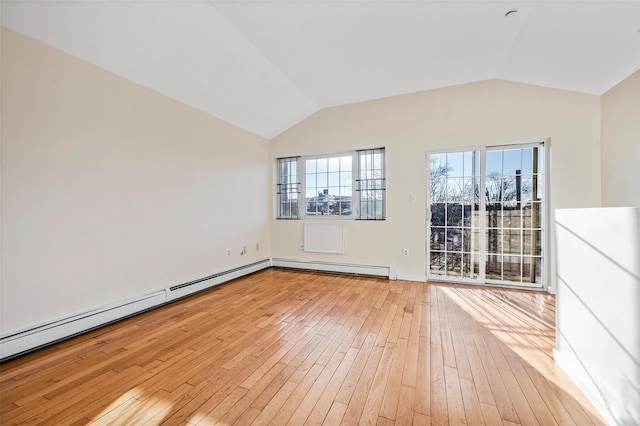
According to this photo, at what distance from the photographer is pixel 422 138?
3.94 m

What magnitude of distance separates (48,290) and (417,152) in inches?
175

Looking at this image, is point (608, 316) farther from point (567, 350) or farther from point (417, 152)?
point (417, 152)

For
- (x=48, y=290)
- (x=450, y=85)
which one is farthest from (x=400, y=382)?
(x=450, y=85)

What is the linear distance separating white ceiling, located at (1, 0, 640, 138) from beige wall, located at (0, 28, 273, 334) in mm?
265

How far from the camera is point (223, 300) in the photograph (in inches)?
125

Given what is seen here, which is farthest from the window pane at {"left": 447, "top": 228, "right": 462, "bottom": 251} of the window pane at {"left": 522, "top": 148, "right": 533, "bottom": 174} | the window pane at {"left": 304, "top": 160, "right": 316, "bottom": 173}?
the window pane at {"left": 304, "top": 160, "right": 316, "bottom": 173}

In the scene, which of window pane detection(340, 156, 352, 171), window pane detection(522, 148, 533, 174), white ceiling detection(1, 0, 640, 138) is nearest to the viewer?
white ceiling detection(1, 0, 640, 138)

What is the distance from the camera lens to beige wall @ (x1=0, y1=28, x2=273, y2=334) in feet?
6.40

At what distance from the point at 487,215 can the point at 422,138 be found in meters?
1.46

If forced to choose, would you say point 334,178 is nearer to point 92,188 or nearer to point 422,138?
point 422,138

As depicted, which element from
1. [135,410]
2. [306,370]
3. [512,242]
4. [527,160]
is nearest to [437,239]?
[512,242]

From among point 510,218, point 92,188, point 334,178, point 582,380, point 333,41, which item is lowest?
point 582,380

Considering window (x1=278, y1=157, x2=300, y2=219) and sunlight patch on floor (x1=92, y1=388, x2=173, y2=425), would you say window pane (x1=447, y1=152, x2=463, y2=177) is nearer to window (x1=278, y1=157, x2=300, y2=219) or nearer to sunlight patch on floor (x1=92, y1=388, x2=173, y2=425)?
window (x1=278, y1=157, x2=300, y2=219)

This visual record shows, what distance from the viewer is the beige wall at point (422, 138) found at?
10.6ft
